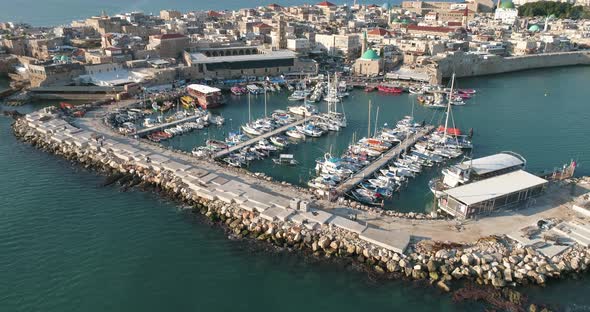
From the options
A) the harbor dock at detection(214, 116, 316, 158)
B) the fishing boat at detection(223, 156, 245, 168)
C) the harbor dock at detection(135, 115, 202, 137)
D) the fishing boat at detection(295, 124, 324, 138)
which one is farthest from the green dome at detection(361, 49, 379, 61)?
the fishing boat at detection(223, 156, 245, 168)

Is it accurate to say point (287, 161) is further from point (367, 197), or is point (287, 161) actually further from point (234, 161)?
point (367, 197)

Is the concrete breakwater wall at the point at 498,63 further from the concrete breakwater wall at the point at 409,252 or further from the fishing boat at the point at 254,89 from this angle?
the concrete breakwater wall at the point at 409,252

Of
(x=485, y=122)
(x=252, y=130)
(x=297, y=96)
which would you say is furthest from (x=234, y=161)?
(x=485, y=122)

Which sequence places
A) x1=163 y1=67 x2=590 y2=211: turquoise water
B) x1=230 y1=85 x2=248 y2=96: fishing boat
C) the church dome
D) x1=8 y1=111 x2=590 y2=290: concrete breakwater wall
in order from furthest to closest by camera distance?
the church dome → x1=230 y1=85 x2=248 y2=96: fishing boat → x1=163 y1=67 x2=590 y2=211: turquoise water → x1=8 y1=111 x2=590 y2=290: concrete breakwater wall

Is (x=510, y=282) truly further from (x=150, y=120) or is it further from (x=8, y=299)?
(x=150, y=120)

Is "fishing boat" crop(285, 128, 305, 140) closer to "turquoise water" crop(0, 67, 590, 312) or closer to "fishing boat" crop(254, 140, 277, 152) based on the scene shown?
"fishing boat" crop(254, 140, 277, 152)

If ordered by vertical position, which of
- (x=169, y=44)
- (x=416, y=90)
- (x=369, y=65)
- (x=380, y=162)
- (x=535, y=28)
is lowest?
(x=380, y=162)

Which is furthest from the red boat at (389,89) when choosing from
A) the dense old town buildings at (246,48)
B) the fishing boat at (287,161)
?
the fishing boat at (287,161)
